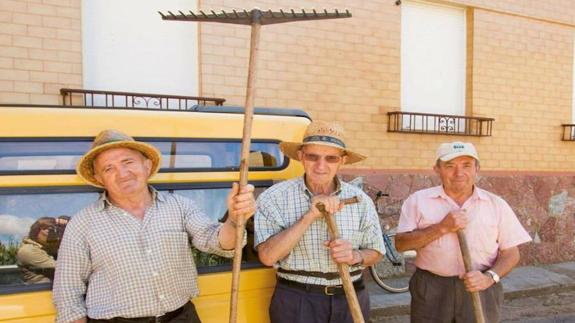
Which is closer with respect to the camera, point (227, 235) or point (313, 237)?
point (227, 235)

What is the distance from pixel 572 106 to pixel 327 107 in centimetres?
425

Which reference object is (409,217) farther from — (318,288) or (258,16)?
(258,16)

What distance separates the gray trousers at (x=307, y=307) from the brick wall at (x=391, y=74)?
121 inches

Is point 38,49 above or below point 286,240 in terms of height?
above

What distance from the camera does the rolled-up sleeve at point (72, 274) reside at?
186cm

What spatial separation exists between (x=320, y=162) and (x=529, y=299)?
4.46 meters

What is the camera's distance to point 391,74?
5938 mm

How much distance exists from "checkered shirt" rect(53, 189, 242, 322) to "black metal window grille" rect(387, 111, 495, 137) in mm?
4283

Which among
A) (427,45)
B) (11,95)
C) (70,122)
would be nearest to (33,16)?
(11,95)

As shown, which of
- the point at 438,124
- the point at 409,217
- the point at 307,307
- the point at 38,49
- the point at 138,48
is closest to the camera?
the point at 307,307

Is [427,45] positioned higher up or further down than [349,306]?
higher up

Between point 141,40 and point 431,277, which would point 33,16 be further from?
point 431,277

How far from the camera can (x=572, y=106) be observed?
24.3ft

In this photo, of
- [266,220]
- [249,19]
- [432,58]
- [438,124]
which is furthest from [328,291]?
[432,58]
